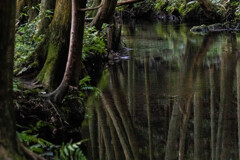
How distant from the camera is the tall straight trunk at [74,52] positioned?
6.80 m

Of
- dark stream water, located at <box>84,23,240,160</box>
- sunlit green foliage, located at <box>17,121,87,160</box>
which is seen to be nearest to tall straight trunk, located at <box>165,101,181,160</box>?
dark stream water, located at <box>84,23,240,160</box>

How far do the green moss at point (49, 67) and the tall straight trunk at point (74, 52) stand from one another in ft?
1.67

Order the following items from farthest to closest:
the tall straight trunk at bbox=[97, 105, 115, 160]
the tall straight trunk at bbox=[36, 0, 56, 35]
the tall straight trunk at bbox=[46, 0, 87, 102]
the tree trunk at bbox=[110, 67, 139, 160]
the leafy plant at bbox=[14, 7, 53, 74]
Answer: the tall straight trunk at bbox=[36, 0, 56, 35] → the leafy plant at bbox=[14, 7, 53, 74] → the tall straight trunk at bbox=[46, 0, 87, 102] → the tree trunk at bbox=[110, 67, 139, 160] → the tall straight trunk at bbox=[97, 105, 115, 160]

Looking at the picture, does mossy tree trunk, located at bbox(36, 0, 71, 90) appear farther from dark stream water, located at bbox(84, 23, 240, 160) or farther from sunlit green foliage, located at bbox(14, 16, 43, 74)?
dark stream water, located at bbox(84, 23, 240, 160)

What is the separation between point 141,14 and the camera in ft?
140

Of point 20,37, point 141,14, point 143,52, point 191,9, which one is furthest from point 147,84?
point 141,14

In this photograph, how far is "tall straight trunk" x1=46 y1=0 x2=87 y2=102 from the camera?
6802 mm

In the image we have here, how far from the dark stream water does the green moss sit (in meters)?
1.09

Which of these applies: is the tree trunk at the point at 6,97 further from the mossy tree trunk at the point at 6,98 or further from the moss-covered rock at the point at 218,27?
the moss-covered rock at the point at 218,27

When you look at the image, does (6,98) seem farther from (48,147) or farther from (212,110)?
(212,110)

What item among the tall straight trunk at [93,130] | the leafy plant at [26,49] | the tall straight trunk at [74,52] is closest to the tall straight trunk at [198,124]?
the tall straight trunk at [93,130]

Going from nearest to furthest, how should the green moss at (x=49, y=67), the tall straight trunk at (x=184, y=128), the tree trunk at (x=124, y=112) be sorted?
the tall straight trunk at (x=184, y=128), the tree trunk at (x=124, y=112), the green moss at (x=49, y=67)

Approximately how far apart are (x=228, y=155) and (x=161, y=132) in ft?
4.86

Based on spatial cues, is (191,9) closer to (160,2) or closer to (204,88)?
(160,2)
